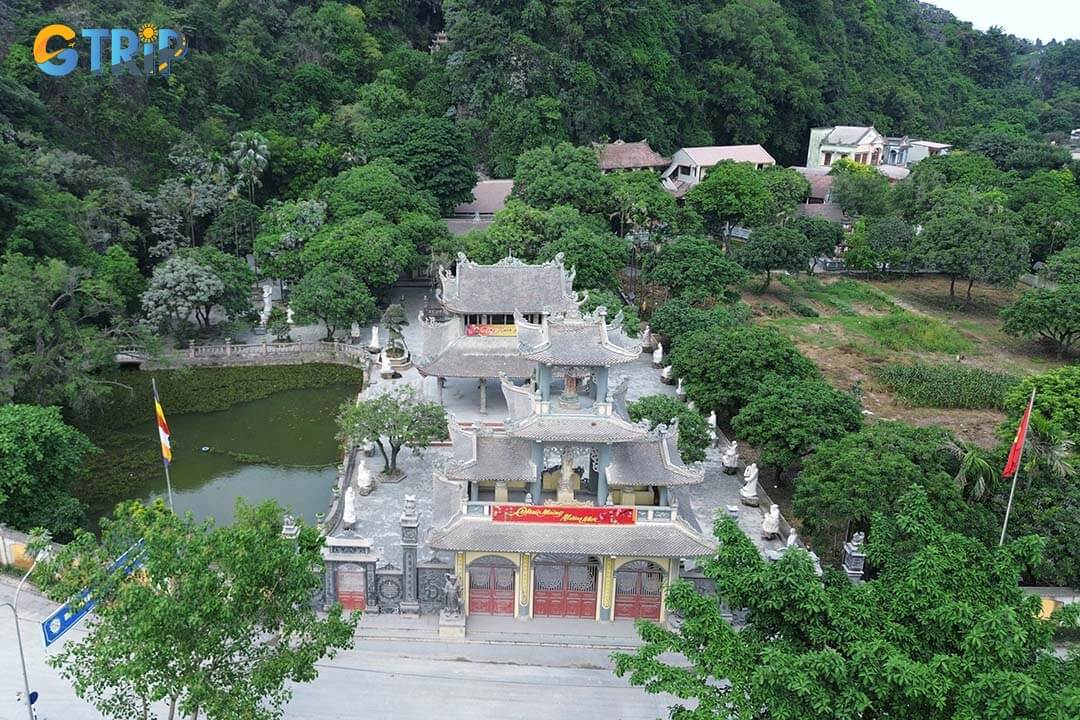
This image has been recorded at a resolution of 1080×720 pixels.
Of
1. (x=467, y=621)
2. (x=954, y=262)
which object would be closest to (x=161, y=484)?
(x=467, y=621)

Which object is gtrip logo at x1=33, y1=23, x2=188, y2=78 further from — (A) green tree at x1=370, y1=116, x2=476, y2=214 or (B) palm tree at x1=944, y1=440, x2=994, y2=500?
(B) palm tree at x1=944, y1=440, x2=994, y2=500

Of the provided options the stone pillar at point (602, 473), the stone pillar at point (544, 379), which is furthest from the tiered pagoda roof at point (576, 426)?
the stone pillar at point (544, 379)

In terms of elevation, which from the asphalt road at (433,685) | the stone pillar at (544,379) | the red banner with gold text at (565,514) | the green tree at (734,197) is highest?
the green tree at (734,197)

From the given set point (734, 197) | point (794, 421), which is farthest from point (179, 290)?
point (734, 197)

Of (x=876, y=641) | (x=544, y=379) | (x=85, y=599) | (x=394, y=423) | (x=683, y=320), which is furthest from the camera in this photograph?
(x=683, y=320)

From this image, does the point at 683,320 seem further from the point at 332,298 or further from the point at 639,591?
the point at 639,591

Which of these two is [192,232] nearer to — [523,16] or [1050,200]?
[523,16]

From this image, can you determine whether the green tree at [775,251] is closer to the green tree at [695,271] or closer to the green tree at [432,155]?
the green tree at [695,271]
